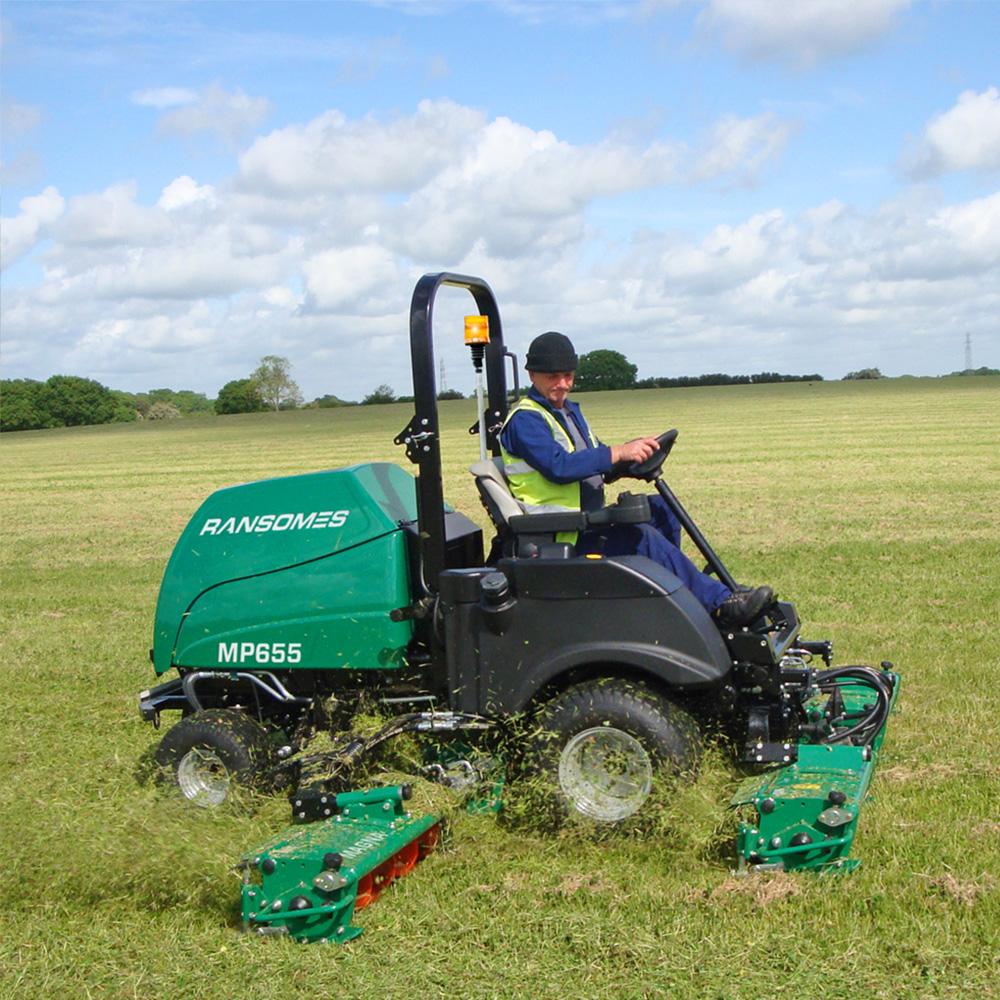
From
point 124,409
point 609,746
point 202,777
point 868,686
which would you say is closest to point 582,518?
point 609,746

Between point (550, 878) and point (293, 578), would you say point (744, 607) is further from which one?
point (293, 578)

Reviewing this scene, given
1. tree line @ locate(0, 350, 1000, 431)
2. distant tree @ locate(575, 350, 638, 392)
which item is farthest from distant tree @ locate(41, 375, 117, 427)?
distant tree @ locate(575, 350, 638, 392)

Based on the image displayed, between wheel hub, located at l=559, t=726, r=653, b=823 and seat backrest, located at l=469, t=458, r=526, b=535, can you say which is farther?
seat backrest, located at l=469, t=458, r=526, b=535

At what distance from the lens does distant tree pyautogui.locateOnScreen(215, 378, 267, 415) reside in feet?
260

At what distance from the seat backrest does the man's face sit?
360 mm

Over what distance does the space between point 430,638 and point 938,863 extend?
6.93 ft

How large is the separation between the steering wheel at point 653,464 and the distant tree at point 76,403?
8346 cm

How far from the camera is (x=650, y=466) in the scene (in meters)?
5.09

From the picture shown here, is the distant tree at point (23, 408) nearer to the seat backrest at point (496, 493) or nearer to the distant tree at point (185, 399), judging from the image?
the distant tree at point (185, 399)

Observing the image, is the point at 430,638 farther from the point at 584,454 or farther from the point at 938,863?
the point at 938,863

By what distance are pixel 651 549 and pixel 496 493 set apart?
662mm

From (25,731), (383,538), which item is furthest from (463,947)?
(25,731)

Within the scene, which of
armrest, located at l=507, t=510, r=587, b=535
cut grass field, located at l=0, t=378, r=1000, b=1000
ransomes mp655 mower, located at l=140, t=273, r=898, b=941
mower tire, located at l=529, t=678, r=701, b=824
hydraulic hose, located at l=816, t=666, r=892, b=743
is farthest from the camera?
hydraulic hose, located at l=816, t=666, r=892, b=743

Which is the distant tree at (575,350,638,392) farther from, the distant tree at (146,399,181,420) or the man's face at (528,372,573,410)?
the man's face at (528,372,573,410)
